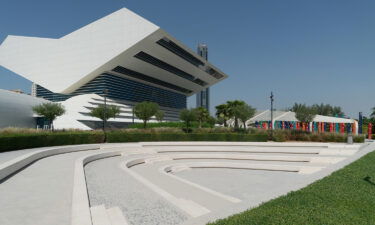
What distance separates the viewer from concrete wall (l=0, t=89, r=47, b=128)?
31.5 meters

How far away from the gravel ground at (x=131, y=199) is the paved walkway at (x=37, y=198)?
2.72ft

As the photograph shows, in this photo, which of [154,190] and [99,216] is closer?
[99,216]

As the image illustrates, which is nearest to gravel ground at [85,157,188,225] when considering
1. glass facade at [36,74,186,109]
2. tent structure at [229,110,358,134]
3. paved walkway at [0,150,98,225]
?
paved walkway at [0,150,98,225]

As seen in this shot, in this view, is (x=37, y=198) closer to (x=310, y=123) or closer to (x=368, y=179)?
(x=368, y=179)

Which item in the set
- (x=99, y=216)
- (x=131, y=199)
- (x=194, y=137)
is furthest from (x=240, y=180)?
(x=194, y=137)

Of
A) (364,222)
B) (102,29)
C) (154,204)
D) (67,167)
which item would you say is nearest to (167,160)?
(67,167)

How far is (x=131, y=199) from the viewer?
645 centimetres

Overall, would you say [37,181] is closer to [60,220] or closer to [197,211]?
[60,220]

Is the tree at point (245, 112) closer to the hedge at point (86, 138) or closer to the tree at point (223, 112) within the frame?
the hedge at point (86, 138)

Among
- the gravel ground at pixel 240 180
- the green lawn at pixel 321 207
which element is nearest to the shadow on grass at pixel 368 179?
the green lawn at pixel 321 207

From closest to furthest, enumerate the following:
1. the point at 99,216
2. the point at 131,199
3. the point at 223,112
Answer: the point at 99,216 → the point at 131,199 → the point at 223,112

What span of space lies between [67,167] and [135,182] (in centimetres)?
361

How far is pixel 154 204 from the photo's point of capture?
19.7ft

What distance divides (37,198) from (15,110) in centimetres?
3540
